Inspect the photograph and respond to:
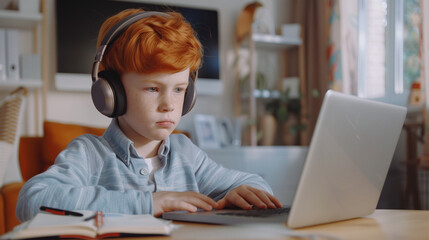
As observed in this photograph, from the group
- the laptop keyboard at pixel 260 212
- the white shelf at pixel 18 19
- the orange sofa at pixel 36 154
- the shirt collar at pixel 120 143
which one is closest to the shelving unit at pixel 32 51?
the white shelf at pixel 18 19

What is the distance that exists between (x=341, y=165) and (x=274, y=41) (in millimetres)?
2876

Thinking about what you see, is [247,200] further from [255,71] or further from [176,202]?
[255,71]

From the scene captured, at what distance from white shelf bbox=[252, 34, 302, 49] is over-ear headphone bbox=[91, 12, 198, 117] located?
8.25 ft

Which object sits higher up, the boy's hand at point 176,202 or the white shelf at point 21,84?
the white shelf at point 21,84

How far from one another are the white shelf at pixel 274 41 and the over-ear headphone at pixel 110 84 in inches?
99.0

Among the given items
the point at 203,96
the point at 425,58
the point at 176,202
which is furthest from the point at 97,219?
the point at 203,96

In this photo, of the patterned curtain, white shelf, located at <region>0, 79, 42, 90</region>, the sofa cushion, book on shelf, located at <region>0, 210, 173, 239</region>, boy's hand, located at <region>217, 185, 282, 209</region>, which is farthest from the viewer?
white shelf, located at <region>0, 79, 42, 90</region>

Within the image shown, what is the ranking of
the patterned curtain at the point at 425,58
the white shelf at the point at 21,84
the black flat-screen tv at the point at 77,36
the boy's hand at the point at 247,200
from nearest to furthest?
the boy's hand at the point at 247,200 < the patterned curtain at the point at 425,58 < the white shelf at the point at 21,84 < the black flat-screen tv at the point at 77,36

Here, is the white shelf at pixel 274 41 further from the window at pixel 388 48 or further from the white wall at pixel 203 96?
the window at pixel 388 48

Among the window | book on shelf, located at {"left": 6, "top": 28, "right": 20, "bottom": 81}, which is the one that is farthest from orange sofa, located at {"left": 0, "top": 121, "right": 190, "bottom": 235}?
the window

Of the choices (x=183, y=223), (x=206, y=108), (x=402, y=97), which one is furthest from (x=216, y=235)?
(x=206, y=108)

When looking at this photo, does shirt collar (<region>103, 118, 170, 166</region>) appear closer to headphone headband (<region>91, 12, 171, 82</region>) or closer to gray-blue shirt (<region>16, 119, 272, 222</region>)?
gray-blue shirt (<region>16, 119, 272, 222</region>)

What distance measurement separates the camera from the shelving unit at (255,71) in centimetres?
324

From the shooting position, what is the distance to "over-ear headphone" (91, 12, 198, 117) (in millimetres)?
816
